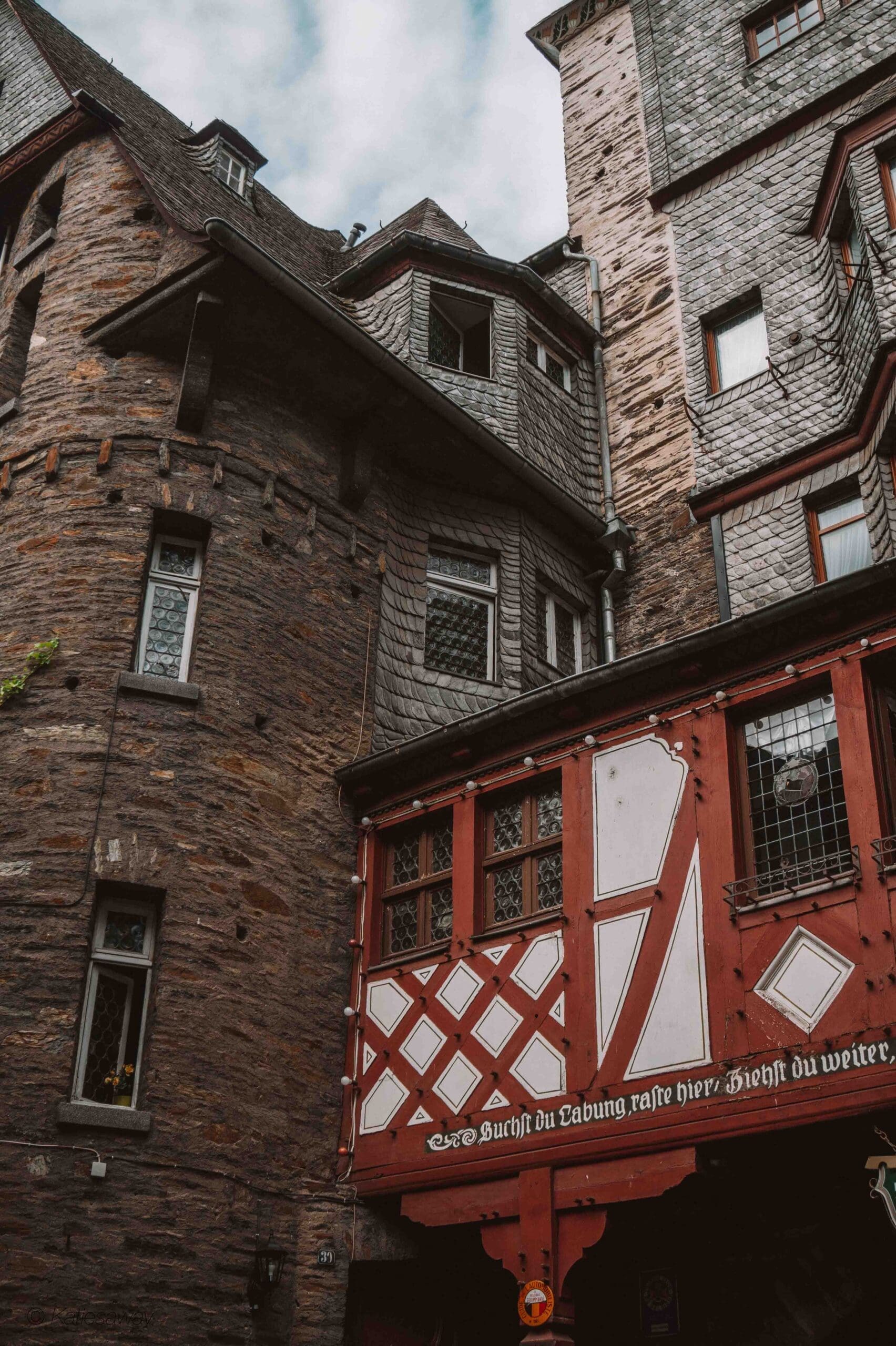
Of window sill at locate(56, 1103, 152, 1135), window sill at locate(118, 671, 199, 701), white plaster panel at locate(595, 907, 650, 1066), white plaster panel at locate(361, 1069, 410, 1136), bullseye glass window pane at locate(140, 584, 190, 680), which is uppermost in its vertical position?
bullseye glass window pane at locate(140, 584, 190, 680)

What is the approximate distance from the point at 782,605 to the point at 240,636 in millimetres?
4675

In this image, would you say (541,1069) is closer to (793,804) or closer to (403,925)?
(403,925)

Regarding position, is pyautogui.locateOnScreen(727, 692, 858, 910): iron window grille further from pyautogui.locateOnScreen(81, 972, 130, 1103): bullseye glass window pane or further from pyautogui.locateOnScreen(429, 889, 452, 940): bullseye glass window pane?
pyautogui.locateOnScreen(81, 972, 130, 1103): bullseye glass window pane

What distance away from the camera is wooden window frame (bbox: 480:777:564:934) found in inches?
446

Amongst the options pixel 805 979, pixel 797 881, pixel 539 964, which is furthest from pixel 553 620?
pixel 805 979

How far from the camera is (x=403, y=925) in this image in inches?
483

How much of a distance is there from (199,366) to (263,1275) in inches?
298

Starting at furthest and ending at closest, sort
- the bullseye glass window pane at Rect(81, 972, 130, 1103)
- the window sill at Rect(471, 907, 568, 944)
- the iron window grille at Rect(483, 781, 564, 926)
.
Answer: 1. the iron window grille at Rect(483, 781, 564, 926)
2. the window sill at Rect(471, 907, 568, 944)
3. the bullseye glass window pane at Rect(81, 972, 130, 1103)

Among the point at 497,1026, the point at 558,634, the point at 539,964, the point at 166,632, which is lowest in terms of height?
the point at 497,1026

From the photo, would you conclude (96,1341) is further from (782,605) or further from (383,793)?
(782,605)

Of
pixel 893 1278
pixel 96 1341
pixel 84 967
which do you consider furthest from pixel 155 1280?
pixel 893 1278

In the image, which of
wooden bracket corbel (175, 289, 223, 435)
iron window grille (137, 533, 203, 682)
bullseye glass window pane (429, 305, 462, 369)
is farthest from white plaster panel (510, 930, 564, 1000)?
bullseye glass window pane (429, 305, 462, 369)

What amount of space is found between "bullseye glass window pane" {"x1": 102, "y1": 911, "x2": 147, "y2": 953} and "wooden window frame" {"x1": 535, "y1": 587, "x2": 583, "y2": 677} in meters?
5.68

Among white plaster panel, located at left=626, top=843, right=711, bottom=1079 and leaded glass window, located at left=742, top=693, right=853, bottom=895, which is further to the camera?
leaded glass window, located at left=742, top=693, right=853, bottom=895
